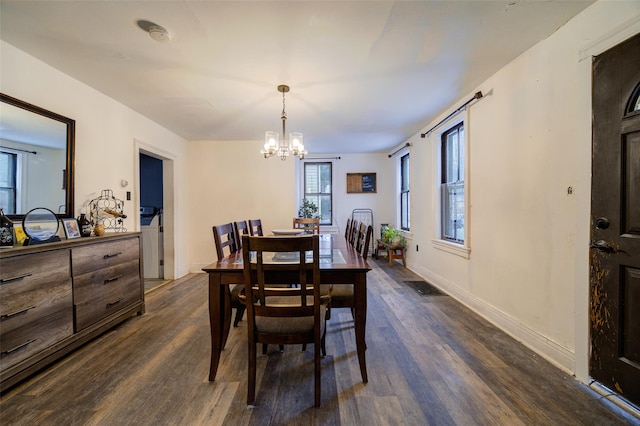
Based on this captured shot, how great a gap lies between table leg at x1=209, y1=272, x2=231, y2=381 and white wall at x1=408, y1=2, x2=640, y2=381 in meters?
2.29

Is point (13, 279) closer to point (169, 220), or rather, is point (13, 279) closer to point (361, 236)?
point (361, 236)

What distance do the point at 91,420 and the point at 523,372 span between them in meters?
2.62

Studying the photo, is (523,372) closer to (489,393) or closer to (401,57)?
(489,393)

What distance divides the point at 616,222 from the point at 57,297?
12.0 ft

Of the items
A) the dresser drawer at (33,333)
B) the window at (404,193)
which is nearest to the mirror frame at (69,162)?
the dresser drawer at (33,333)

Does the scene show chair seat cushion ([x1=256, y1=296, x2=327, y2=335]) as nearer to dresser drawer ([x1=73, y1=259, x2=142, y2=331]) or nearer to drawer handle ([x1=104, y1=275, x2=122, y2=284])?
dresser drawer ([x1=73, y1=259, x2=142, y2=331])

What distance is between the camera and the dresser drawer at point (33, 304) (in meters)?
1.54

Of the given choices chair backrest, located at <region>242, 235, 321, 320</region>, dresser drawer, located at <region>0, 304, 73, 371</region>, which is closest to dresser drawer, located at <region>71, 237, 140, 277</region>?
dresser drawer, located at <region>0, 304, 73, 371</region>

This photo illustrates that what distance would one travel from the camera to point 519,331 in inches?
84.2

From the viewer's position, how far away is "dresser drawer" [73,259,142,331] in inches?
80.0

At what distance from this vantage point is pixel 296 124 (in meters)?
3.78

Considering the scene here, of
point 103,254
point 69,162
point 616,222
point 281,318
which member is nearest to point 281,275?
point 281,318

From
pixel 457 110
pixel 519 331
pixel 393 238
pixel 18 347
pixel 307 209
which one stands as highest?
pixel 457 110

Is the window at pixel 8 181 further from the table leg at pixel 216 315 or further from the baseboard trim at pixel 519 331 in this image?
the baseboard trim at pixel 519 331
